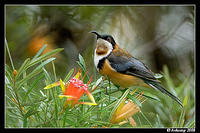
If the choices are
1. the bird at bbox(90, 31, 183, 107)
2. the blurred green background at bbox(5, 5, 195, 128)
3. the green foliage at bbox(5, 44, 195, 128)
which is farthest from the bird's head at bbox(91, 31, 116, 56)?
the green foliage at bbox(5, 44, 195, 128)

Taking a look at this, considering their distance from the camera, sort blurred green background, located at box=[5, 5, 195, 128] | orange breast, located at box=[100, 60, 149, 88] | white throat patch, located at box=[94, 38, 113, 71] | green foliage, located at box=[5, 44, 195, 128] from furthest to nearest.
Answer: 1. blurred green background, located at box=[5, 5, 195, 128]
2. white throat patch, located at box=[94, 38, 113, 71]
3. orange breast, located at box=[100, 60, 149, 88]
4. green foliage, located at box=[5, 44, 195, 128]

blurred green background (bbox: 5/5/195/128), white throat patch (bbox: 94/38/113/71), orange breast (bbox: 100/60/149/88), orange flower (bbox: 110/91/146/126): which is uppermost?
blurred green background (bbox: 5/5/195/128)

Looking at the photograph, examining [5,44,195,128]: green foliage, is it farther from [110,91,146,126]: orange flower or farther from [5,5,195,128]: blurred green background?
[5,5,195,128]: blurred green background

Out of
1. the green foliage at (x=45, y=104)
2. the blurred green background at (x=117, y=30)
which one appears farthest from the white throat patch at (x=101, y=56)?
the green foliage at (x=45, y=104)

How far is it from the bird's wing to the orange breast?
26mm

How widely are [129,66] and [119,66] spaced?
60 mm

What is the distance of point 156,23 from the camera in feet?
7.58

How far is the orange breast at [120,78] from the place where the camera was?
144 centimetres

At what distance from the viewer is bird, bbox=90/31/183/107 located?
1495 millimetres

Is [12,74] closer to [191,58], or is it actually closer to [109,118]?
[109,118]

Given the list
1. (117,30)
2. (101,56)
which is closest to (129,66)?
(101,56)

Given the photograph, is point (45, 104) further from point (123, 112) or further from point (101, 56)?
point (101, 56)

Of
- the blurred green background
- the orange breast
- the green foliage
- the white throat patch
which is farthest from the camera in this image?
the blurred green background

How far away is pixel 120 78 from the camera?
4.88ft
